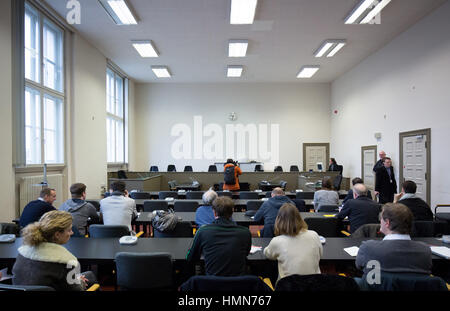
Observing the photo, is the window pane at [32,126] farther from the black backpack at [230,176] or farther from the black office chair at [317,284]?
the black office chair at [317,284]

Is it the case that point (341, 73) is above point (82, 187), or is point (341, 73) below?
above

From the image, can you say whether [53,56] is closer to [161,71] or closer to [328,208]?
[161,71]

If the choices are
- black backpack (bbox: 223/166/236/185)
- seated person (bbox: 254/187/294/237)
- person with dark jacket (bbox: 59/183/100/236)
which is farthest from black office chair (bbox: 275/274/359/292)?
black backpack (bbox: 223/166/236/185)

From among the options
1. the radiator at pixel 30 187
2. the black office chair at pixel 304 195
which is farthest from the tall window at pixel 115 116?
the black office chair at pixel 304 195

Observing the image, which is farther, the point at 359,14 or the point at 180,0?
the point at 359,14

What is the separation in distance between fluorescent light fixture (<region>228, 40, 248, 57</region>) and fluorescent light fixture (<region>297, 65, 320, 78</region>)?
2.72 metres

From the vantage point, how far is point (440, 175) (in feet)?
19.0

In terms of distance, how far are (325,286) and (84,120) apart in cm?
770

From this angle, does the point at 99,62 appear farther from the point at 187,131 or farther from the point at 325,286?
the point at 325,286

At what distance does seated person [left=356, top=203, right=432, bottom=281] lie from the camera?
1.62 m

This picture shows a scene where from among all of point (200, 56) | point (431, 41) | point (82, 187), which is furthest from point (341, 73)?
point (82, 187)

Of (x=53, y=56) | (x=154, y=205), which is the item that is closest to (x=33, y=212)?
(x=154, y=205)

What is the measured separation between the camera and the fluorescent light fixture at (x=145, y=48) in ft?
25.0

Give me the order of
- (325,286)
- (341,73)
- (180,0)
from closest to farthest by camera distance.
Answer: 1. (325,286)
2. (180,0)
3. (341,73)
